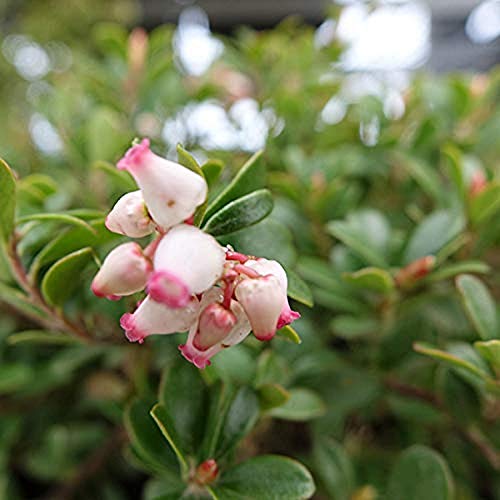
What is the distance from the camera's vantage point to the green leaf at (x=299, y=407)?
50cm

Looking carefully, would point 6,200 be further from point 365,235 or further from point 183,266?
point 365,235

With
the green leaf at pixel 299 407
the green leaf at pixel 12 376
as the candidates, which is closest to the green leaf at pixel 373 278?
the green leaf at pixel 299 407

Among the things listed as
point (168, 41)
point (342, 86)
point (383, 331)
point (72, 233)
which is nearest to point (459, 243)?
point (383, 331)

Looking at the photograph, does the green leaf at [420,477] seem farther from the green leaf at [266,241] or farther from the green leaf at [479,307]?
the green leaf at [266,241]

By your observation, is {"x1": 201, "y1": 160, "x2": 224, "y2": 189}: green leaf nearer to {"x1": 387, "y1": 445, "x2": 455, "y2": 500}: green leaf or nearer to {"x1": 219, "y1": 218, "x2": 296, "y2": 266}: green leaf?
{"x1": 219, "y1": 218, "x2": 296, "y2": 266}: green leaf

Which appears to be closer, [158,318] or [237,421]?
[158,318]

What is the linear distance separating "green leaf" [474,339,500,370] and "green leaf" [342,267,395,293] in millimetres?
95

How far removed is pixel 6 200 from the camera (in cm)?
→ 41

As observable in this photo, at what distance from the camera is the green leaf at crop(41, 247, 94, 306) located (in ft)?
1.37

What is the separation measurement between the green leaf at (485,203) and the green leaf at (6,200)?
1.49ft

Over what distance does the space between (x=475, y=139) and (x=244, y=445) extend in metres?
0.53

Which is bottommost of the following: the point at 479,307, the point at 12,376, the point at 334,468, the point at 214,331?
the point at 334,468

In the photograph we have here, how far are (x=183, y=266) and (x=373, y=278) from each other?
0.89 ft

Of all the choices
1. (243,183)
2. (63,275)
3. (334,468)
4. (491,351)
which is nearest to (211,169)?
(243,183)
